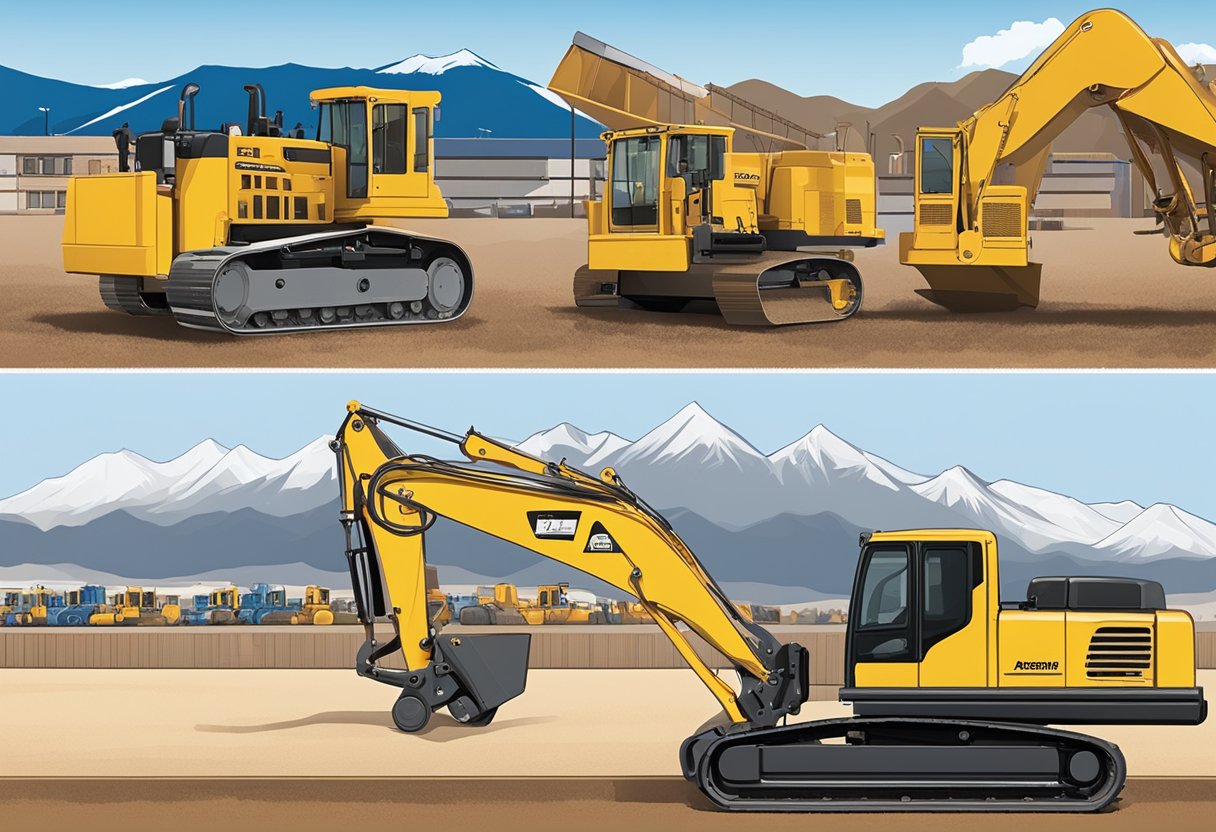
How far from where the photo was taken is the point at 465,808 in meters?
8.77

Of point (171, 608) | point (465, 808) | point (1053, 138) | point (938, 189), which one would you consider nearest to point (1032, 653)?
point (465, 808)

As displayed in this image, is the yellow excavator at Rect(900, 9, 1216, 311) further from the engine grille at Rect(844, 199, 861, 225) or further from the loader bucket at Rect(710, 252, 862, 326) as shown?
the engine grille at Rect(844, 199, 861, 225)

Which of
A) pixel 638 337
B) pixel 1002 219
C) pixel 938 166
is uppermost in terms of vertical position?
pixel 938 166

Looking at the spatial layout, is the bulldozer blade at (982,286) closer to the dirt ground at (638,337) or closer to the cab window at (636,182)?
the dirt ground at (638,337)

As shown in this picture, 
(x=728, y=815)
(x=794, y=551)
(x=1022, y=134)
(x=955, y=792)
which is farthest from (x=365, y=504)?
(x=1022, y=134)

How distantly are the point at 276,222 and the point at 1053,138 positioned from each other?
8144 millimetres

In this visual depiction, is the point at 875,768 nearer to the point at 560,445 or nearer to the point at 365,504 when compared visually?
the point at 365,504

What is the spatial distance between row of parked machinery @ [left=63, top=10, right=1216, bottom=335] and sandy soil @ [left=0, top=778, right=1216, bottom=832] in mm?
5810

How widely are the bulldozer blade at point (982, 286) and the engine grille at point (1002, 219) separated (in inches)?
44.0

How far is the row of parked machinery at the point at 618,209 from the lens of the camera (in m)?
14.7

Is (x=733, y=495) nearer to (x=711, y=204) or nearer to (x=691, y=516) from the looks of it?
(x=691, y=516)

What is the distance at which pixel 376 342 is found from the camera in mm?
14508

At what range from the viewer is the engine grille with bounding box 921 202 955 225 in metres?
15.8

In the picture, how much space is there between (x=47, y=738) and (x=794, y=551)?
7.95 m
